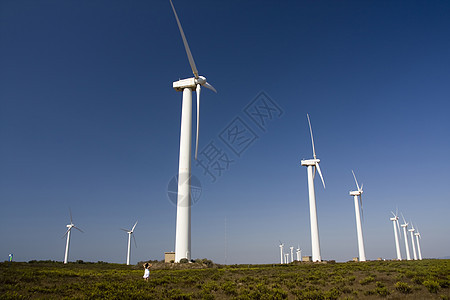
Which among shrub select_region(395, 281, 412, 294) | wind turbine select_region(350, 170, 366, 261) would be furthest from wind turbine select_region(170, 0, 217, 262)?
wind turbine select_region(350, 170, 366, 261)

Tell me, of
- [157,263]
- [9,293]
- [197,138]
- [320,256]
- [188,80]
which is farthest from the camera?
[320,256]

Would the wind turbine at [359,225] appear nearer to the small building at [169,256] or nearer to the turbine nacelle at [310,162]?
the turbine nacelle at [310,162]

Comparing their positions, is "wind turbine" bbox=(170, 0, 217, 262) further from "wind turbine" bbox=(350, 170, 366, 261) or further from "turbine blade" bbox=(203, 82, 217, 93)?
"wind turbine" bbox=(350, 170, 366, 261)

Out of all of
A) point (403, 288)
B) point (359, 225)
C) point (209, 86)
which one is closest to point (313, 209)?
point (359, 225)

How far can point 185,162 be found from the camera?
43.4 metres

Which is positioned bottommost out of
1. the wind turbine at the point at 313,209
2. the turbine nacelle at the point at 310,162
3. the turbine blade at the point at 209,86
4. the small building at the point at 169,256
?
the small building at the point at 169,256

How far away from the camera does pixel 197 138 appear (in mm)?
44312

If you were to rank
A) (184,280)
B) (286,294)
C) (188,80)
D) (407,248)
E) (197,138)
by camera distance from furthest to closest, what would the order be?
(407,248), (188,80), (197,138), (184,280), (286,294)

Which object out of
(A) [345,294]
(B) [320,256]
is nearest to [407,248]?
(B) [320,256]

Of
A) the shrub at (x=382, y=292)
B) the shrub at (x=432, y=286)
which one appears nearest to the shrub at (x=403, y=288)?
the shrub at (x=382, y=292)

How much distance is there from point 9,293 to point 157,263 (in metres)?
24.6

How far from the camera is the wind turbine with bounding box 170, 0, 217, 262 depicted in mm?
39938

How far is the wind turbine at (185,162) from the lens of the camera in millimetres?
39938

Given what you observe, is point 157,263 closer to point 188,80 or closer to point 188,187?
point 188,187
